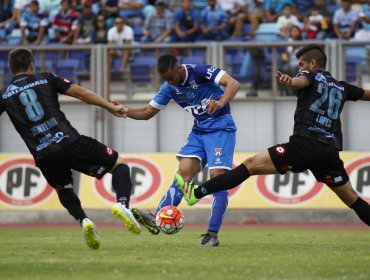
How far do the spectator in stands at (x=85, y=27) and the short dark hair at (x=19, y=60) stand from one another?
1208 cm

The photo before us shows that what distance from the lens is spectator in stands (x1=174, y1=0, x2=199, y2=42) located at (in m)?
22.6

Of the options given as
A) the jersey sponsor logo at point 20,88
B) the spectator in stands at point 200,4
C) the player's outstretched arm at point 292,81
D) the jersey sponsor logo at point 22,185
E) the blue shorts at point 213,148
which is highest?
the player's outstretched arm at point 292,81

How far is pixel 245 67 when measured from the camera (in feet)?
66.9

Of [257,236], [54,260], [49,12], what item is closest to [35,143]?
[54,260]

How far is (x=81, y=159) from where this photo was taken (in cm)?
1096

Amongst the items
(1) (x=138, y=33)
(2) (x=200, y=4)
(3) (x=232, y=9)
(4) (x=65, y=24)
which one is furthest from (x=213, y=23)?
(4) (x=65, y=24)

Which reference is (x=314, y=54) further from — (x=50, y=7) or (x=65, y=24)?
(x=50, y=7)

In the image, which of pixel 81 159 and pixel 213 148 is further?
pixel 213 148

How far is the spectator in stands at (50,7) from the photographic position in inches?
958

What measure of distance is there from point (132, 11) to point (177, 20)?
2.08 metres

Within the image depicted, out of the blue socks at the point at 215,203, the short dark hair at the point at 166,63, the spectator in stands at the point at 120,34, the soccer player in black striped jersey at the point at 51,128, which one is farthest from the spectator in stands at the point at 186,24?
the soccer player in black striped jersey at the point at 51,128

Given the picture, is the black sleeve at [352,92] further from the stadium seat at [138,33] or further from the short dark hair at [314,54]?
the stadium seat at [138,33]

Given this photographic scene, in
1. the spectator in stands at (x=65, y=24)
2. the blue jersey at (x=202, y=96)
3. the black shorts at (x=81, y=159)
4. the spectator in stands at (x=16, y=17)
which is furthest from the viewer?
the spectator in stands at (x=16, y=17)

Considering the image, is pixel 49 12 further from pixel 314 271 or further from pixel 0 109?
pixel 314 271
